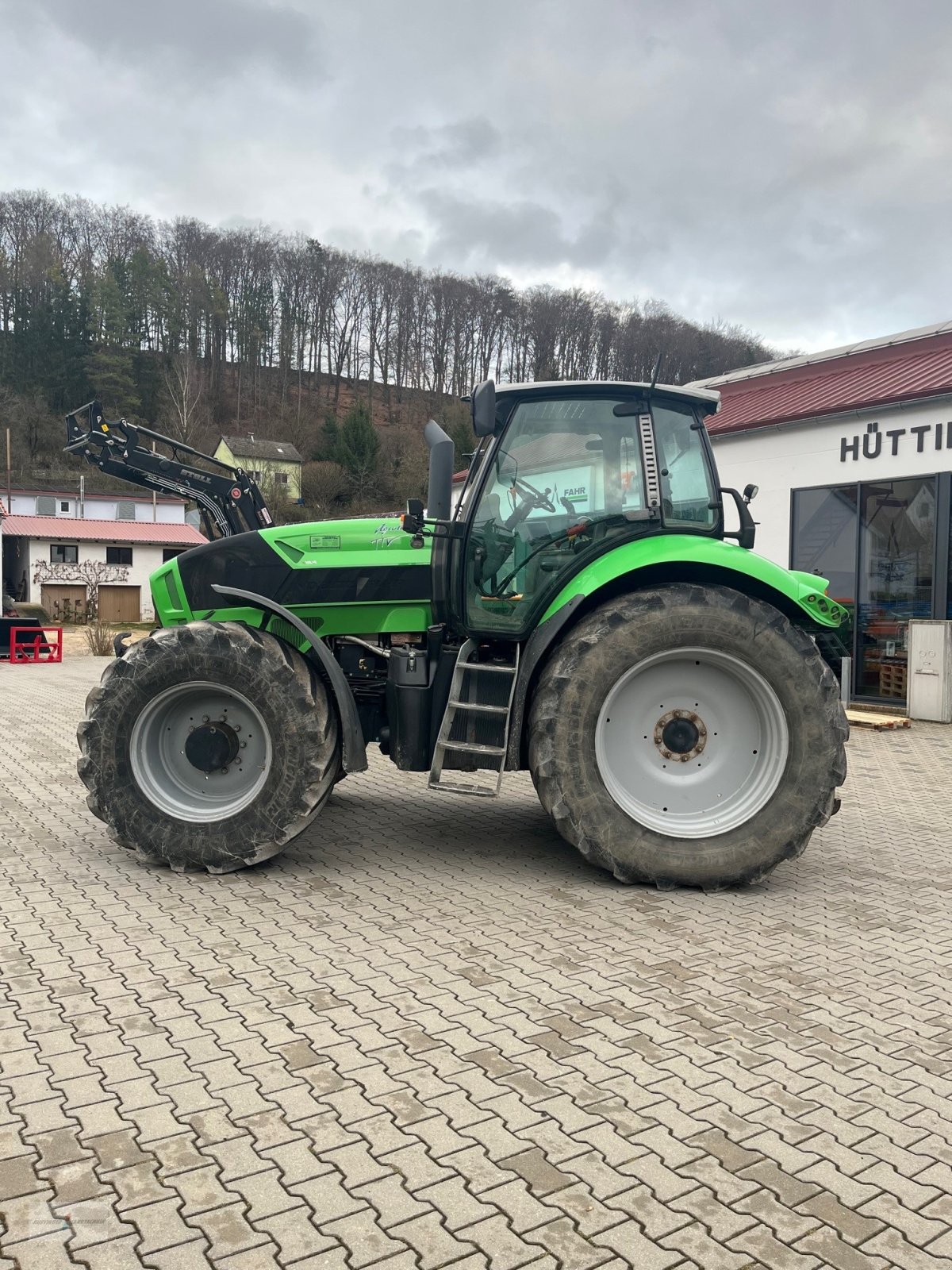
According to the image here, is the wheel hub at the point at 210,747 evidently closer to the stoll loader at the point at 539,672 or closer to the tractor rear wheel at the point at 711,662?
the stoll loader at the point at 539,672

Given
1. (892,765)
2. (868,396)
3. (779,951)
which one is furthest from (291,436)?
(779,951)

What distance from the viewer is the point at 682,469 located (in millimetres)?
5508

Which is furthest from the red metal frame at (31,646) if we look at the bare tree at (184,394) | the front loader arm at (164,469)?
the bare tree at (184,394)

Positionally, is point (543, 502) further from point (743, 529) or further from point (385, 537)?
point (743, 529)

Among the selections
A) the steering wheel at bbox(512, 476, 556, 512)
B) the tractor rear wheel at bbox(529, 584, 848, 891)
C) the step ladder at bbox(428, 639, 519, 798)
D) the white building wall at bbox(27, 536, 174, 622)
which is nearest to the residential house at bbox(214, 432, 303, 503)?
the white building wall at bbox(27, 536, 174, 622)

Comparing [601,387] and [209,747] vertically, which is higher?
[601,387]

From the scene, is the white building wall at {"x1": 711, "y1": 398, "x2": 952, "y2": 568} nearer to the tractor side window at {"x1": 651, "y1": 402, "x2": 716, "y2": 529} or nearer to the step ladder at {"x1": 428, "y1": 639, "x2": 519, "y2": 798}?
the tractor side window at {"x1": 651, "y1": 402, "x2": 716, "y2": 529}

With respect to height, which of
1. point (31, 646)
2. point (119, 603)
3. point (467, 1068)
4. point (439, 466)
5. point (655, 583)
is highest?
point (439, 466)

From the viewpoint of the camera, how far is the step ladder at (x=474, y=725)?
205 inches

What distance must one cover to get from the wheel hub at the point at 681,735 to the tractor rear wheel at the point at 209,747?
5.83ft

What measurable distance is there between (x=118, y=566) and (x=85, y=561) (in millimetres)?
1439

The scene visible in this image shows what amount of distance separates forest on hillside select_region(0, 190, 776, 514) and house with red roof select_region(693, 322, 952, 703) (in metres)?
40.9

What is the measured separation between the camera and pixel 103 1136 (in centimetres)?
272

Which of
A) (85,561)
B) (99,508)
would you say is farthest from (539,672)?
(99,508)
